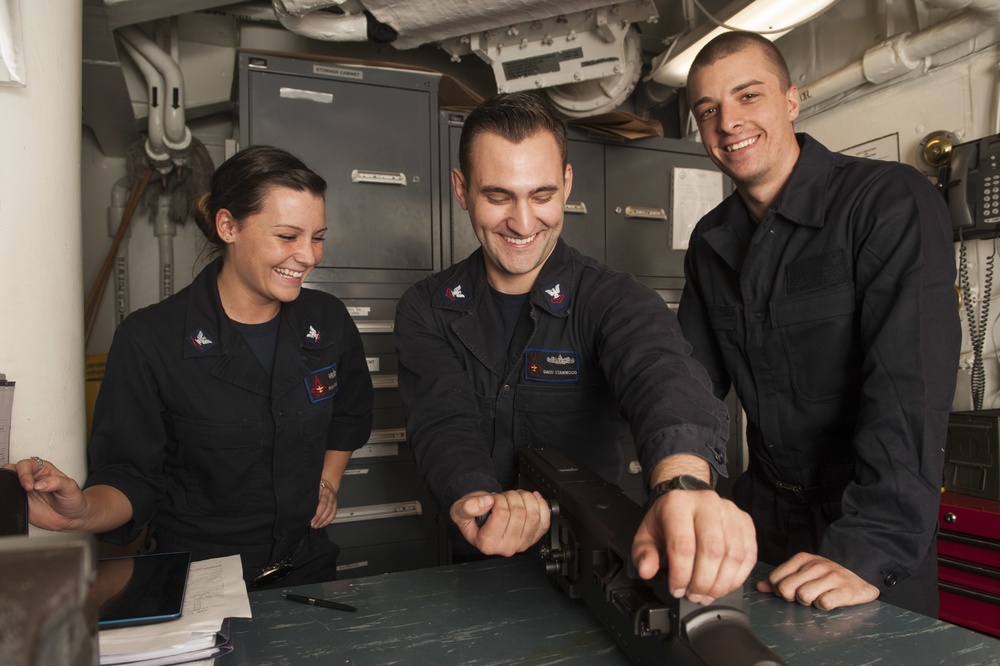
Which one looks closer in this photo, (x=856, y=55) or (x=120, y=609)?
(x=120, y=609)

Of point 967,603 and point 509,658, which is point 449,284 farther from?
point 967,603

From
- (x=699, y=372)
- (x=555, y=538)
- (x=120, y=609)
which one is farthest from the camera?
(x=699, y=372)

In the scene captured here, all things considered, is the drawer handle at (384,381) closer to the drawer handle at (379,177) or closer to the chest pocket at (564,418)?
the drawer handle at (379,177)

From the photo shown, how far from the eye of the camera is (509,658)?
2.37 feet

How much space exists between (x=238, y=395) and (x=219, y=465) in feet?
0.51

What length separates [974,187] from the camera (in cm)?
212

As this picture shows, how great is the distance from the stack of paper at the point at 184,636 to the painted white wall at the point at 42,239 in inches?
22.3

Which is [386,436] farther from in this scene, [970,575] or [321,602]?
[970,575]

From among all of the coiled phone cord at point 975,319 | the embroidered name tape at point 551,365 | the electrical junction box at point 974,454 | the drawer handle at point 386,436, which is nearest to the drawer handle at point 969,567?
the electrical junction box at point 974,454

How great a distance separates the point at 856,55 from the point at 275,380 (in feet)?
8.81

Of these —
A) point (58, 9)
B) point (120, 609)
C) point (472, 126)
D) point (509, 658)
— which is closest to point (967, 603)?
point (509, 658)

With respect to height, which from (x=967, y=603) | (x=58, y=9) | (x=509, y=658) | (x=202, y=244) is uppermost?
(x=58, y=9)

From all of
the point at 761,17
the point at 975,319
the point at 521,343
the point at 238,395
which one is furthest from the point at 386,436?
the point at 975,319

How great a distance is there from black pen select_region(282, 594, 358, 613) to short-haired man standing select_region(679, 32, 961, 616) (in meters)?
0.58
